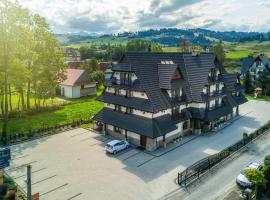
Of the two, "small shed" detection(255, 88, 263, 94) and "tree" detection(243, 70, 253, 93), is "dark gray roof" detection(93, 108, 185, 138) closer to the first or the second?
"small shed" detection(255, 88, 263, 94)

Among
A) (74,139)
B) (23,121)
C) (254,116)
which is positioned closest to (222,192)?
(74,139)

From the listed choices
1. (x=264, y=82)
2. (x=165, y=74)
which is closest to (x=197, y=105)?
(x=165, y=74)

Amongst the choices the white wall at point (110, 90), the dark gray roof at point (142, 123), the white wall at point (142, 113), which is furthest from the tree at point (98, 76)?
the white wall at point (142, 113)

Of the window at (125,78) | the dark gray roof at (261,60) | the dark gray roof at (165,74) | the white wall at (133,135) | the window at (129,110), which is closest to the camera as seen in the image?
the white wall at (133,135)

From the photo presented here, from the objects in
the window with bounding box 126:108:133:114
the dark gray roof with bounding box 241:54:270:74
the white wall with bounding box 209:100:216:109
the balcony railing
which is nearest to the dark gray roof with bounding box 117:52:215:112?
the balcony railing

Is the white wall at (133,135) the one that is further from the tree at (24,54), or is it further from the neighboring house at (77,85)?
the neighboring house at (77,85)

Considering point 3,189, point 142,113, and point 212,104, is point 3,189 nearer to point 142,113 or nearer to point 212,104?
point 142,113

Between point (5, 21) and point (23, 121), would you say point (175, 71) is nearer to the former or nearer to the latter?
point (5, 21)
